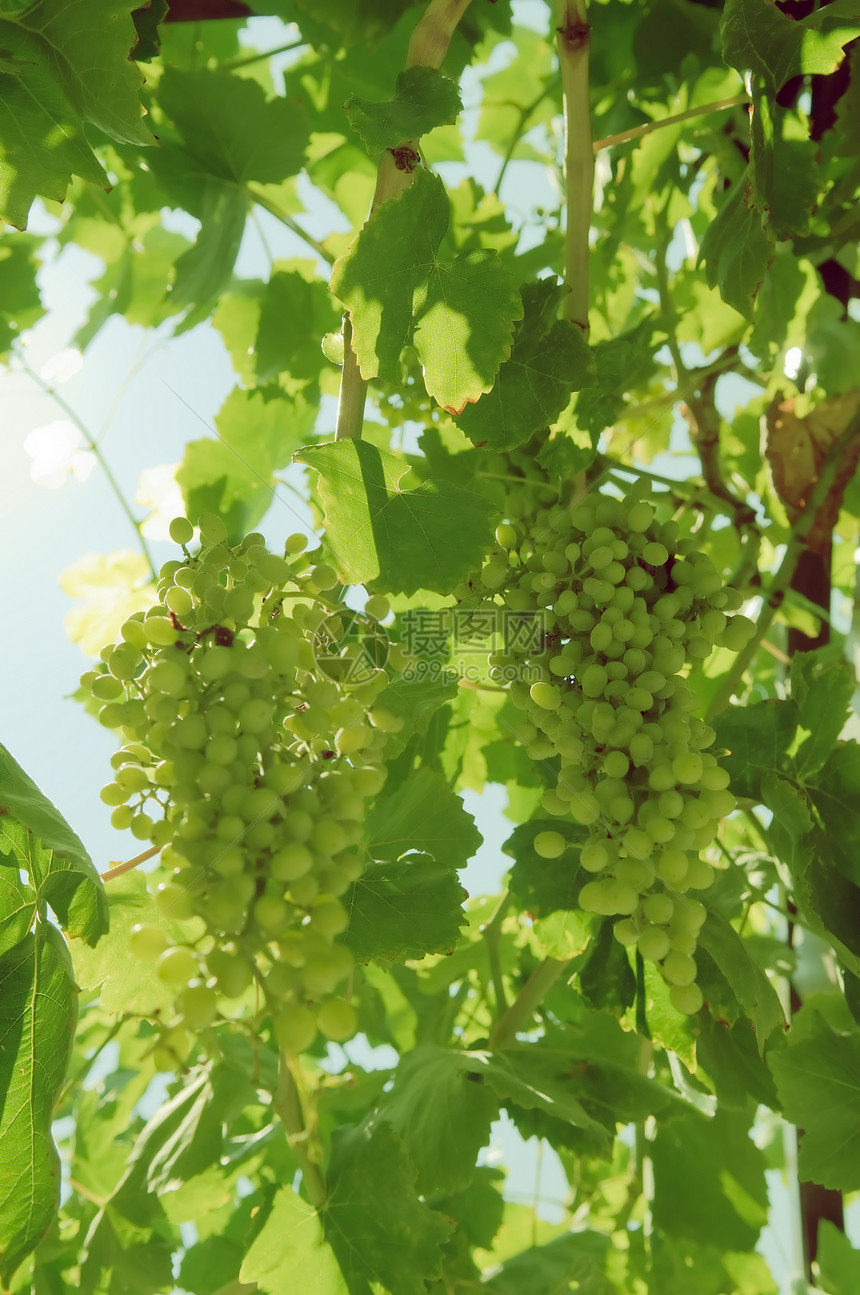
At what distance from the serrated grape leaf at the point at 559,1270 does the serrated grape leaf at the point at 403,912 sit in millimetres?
607

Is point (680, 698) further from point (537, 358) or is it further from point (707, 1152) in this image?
point (707, 1152)

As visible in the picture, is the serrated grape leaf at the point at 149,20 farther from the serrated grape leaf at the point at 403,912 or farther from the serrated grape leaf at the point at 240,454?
the serrated grape leaf at the point at 403,912

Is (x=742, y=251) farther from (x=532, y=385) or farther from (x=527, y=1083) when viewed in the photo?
(x=527, y=1083)

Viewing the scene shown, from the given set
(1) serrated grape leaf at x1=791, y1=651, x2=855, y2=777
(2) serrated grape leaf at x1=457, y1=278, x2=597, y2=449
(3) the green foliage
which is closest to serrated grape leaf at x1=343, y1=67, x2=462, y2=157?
(3) the green foliage

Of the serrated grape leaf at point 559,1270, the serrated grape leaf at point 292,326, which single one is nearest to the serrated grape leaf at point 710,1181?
the serrated grape leaf at point 559,1270

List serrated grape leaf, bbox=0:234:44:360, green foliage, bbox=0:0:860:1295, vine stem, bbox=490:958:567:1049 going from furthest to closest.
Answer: serrated grape leaf, bbox=0:234:44:360, vine stem, bbox=490:958:567:1049, green foliage, bbox=0:0:860:1295

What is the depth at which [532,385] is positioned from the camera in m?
0.94

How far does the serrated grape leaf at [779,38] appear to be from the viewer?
2.94 feet

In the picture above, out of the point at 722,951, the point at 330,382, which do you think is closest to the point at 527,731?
the point at 722,951

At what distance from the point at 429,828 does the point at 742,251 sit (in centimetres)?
72

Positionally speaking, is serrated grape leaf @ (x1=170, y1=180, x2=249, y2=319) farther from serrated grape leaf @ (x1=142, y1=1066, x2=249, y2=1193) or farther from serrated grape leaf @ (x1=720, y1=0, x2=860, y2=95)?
serrated grape leaf @ (x1=142, y1=1066, x2=249, y2=1193)

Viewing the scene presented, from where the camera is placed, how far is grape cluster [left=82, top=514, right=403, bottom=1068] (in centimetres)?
50

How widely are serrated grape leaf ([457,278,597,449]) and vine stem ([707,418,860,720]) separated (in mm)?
448

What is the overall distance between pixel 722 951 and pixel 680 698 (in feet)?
0.87
